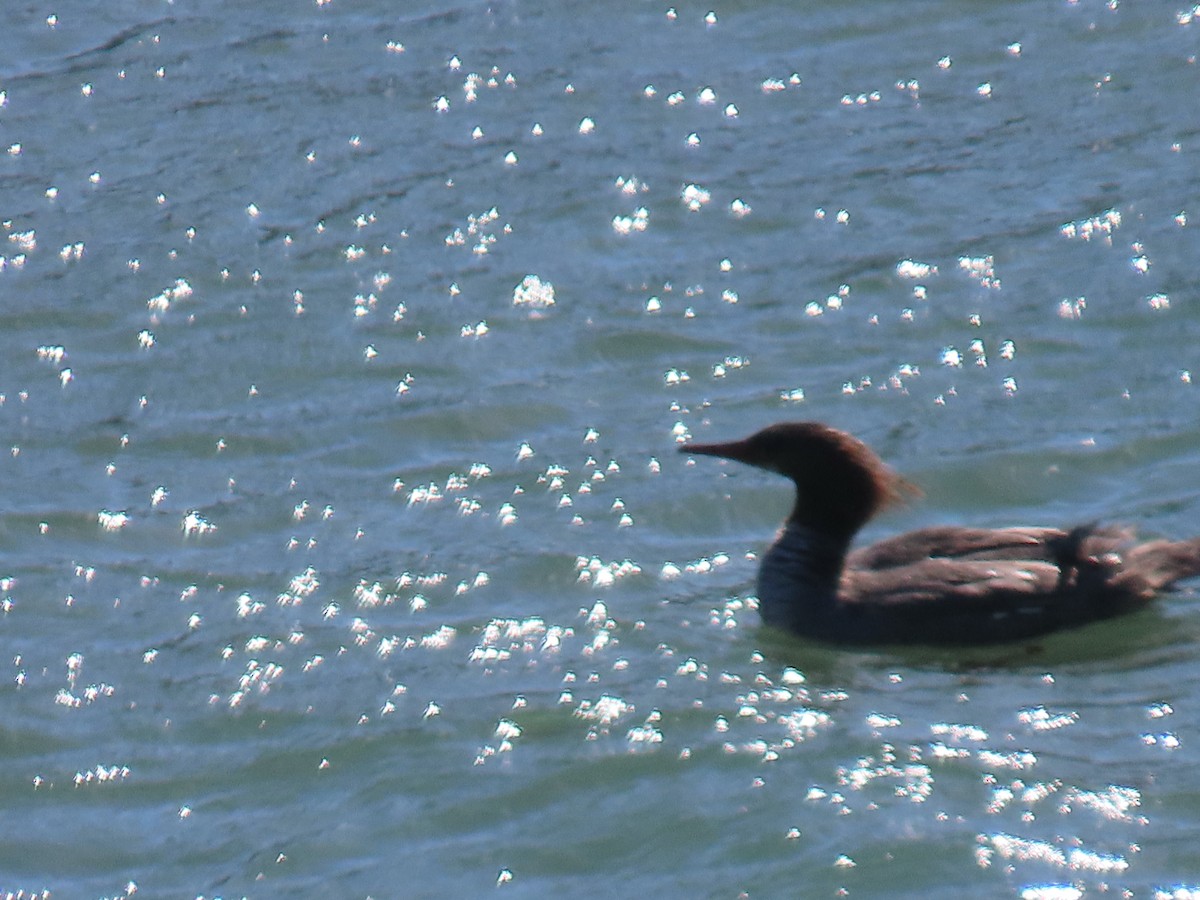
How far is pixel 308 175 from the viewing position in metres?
13.9

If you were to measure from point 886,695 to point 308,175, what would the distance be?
21.8 ft

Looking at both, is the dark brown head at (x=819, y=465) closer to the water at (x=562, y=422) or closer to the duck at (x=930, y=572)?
the duck at (x=930, y=572)

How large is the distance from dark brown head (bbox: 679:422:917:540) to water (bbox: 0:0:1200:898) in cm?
49

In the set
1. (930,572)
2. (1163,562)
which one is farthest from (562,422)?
(1163,562)

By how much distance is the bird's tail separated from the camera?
8.91 metres

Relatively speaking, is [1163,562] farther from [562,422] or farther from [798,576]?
[562,422]

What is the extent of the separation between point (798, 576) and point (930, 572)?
1.75ft

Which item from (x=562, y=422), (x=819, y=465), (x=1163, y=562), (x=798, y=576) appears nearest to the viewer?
(x=1163, y=562)

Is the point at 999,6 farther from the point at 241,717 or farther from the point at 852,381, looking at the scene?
the point at 241,717

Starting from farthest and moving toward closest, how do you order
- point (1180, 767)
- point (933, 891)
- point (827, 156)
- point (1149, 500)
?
1. point (827, 156)
2. point (1149, 500)
3. point (1180, 767)
4. point (933, 891)

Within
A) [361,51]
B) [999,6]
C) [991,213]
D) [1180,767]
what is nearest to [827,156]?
[991,213]

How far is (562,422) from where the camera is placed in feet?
35.9

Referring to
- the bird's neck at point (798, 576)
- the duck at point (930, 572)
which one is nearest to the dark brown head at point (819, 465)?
the duck at point (930, 572)

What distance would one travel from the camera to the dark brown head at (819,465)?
31.0 feet
